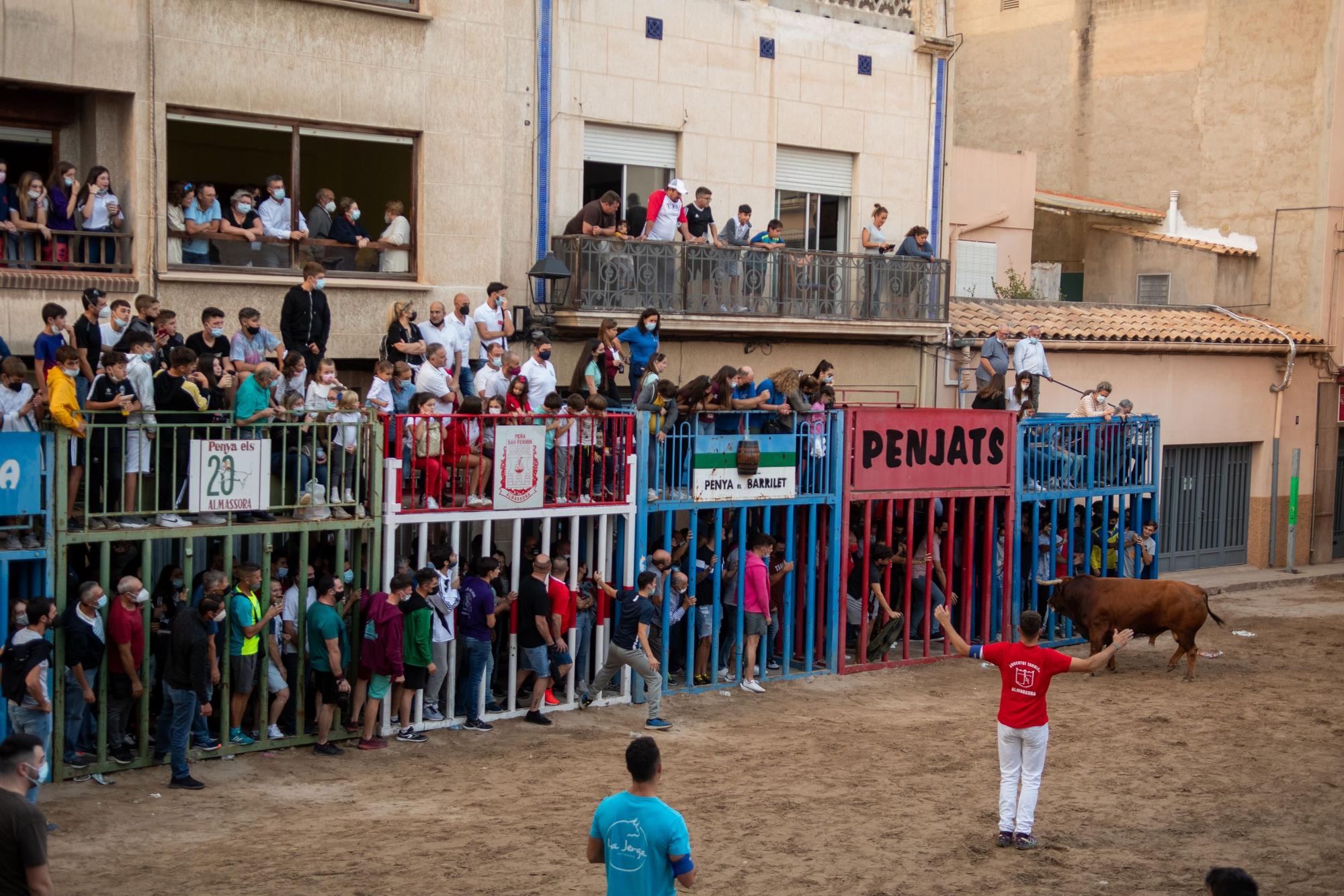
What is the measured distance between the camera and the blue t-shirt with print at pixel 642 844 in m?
7.29

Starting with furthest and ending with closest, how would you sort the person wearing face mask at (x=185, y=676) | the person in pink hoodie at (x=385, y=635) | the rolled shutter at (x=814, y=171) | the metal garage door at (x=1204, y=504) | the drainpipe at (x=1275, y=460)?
the drainpipe at (x=1275, y=460) → the metal garage door at (x=1204, y=504) → the rolled shutter at (x=814, y=171) → the person in pink hoodie at (x=385, y=635) → the person wearing face mask at (x=185, y=676)

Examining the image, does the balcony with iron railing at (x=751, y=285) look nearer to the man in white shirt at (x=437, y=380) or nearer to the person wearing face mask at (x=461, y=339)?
the person wearing face mask at (x=461, y=339)

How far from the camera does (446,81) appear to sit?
1795 centimetres

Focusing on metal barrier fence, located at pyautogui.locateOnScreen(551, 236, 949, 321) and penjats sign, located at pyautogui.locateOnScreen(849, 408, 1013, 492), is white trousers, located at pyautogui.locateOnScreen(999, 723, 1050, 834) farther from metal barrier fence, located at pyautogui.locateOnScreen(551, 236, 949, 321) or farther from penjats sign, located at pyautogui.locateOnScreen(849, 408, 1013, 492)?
metal barrier fence, located at pyautogui.locateOnScreen(551, 236, 949, 321)

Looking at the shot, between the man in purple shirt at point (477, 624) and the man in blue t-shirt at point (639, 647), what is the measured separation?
1.33 m

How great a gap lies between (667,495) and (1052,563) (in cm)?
694

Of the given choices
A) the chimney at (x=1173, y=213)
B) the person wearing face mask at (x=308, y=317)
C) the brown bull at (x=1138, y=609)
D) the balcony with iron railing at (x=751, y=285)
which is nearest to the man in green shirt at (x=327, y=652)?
the person wearing face mask at (x=308, y=317)

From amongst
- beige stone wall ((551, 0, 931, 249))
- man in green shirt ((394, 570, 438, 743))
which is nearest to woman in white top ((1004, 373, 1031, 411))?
beige stone wall ((551, 0, 931, 249))

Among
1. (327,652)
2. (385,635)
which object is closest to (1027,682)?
(385,635)

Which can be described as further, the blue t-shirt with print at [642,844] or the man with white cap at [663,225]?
the man with white cap at [663,225]

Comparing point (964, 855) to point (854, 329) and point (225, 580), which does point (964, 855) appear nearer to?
point (225, 580)

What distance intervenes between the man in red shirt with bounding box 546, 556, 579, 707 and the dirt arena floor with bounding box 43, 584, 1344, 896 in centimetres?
63

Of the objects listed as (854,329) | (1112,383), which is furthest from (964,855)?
(1112,383)

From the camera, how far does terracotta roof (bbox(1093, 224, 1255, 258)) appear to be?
28969mm
